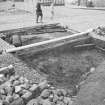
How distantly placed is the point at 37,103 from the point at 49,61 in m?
4.09

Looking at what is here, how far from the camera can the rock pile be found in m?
5.16

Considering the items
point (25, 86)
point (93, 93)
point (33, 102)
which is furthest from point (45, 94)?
point (93, 93)

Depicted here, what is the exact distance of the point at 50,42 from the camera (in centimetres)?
987

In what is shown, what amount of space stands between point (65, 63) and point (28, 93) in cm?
401

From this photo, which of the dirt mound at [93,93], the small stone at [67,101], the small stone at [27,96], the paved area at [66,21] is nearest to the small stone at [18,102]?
the small stone at [27,96]

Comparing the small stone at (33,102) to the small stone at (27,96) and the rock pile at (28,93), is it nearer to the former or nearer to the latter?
the rock pile at (28,93)

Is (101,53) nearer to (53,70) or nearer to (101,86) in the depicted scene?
Answer: (53,70)

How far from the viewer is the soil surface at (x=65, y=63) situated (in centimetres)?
746

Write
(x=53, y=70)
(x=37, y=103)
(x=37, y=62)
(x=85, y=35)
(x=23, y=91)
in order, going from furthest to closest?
1. (x=85, y=35)
2. (x=37, y=62)
3. (x=53, y=70)
4. (x=23, y=91)
5. (x=37, y=103)

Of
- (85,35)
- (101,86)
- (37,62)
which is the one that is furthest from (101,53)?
(101,86)

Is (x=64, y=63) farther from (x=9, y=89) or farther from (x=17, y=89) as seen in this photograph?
(x=9, y=89)

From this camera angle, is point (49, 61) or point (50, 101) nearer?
point (50, 101)

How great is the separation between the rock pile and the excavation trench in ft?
3.00

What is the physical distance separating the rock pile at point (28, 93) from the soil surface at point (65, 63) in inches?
43.5
